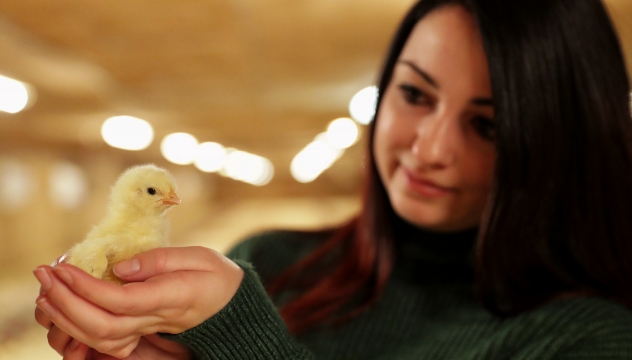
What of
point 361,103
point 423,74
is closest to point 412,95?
point 423,74

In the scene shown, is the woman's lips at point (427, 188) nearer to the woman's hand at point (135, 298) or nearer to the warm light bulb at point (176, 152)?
the woman's hand at point (135, 298)

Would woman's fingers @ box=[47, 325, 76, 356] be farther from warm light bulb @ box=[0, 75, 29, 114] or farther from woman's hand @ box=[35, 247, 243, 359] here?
warm light bulb @ box=[0, 75, 29, 114]

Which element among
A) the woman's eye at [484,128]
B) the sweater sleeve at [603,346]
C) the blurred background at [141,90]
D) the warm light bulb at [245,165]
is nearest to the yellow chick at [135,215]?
the woman's eye at [484,128]

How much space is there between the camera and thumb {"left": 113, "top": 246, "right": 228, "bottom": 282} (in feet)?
1.67

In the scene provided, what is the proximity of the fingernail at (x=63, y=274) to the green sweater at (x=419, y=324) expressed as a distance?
19 cm

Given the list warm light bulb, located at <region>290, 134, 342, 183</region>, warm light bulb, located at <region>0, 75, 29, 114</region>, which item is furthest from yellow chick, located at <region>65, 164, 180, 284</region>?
warm light bulb, located at <region>290, 134, 342, 183</region>

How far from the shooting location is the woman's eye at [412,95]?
3.35 ft

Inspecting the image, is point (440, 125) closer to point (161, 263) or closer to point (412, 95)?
point (412, 95)

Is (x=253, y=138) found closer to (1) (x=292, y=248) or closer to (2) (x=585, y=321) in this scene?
(1) (x=292, y=248)

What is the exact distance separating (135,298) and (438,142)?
2.18 feet

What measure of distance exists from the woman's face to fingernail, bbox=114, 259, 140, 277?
24.7 inches

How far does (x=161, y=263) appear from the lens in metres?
0.53

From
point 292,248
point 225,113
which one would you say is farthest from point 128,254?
point 225,113

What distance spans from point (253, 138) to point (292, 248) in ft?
20.1
